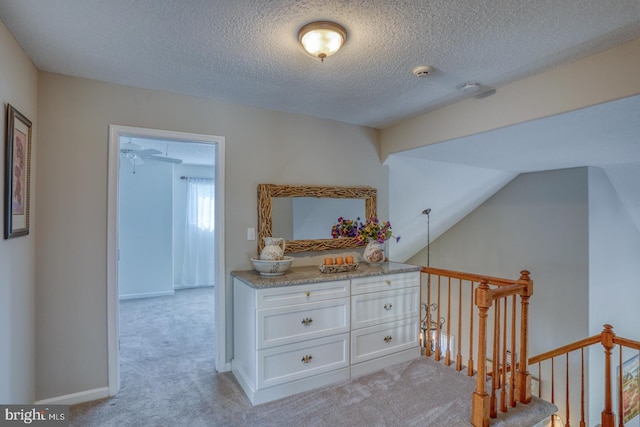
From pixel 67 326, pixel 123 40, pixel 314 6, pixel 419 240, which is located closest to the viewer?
pixel 314 6

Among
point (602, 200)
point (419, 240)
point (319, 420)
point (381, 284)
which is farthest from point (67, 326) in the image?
point (602, 200)

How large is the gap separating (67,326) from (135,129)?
4.84ft

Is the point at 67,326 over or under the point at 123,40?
under

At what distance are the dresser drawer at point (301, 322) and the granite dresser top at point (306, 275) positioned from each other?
18 centimetres

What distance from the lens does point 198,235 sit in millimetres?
6168

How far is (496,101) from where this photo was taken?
99.7 inches

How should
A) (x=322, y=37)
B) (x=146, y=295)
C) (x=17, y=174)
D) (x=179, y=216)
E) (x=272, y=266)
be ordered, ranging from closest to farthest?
(x=322, y=37) < (x=17, y=174) < (x=272, y=266) < (x=146, y=295) < (x=179, y=216)

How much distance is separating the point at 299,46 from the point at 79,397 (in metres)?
2.76

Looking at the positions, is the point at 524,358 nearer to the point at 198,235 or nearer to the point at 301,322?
the point at 301,322

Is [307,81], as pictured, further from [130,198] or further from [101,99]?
[130,198]

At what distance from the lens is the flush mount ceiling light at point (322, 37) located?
1.69 m

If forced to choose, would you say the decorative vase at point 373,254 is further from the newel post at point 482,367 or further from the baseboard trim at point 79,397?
the baseboard trim at point 79,397

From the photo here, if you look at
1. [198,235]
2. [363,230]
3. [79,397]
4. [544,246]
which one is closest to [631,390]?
[544,246]

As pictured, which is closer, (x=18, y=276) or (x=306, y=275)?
(x=18, y=276)
